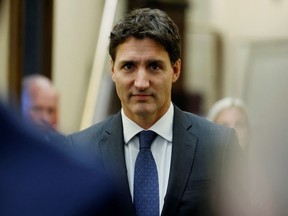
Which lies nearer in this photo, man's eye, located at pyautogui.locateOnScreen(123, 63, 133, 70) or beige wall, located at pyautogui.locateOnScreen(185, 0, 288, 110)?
man's eye, located at pyautogui.locateOnScreen(123, 63, 133, 70)

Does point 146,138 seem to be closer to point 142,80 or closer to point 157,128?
point 157,128

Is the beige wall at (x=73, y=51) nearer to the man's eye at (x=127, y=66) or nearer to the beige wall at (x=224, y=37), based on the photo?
the beige wall at (x=224, y=37)

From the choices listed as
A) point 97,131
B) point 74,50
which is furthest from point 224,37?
point 97,131

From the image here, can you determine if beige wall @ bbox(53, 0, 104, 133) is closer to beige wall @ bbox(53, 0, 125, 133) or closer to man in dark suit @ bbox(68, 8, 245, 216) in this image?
beige wall @ bbox(53, 0, 125, 133)

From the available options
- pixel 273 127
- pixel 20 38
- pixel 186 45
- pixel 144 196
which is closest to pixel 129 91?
pixel 144 196

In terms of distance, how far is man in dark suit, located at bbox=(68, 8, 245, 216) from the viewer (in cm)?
265

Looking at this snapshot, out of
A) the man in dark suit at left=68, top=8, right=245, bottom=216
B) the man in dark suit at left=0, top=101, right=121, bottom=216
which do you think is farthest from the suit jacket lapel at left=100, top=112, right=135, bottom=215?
the man in dark suit at left=0, top=101, right=121, bottom=216

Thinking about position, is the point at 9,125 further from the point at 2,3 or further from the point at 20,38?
the point at 20,38

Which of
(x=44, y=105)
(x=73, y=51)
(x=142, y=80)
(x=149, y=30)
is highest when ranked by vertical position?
(x=149, y=30)

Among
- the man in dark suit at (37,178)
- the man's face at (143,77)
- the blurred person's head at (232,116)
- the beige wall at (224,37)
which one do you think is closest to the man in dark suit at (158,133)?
the man's face at (143,77)

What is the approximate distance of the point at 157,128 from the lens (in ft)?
9.12

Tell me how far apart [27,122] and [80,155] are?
0.09 m

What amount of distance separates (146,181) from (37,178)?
150 cm

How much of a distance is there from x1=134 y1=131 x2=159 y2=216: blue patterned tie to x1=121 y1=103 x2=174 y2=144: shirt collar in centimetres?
3
